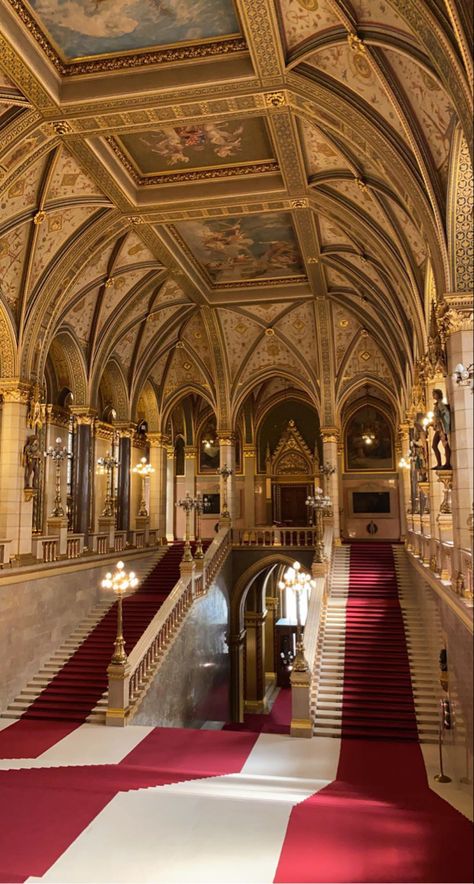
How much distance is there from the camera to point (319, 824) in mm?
6336

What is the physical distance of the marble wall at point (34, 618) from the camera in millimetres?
12703

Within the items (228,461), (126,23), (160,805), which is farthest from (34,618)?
(126,23)

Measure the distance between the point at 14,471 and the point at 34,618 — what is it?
3264 millimetres

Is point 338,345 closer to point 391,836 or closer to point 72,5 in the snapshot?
point 72,5

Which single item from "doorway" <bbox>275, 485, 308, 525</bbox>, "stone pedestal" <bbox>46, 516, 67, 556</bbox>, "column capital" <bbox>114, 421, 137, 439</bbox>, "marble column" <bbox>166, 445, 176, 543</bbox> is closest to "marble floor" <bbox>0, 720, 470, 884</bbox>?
"stone pedestal" <bbox>46, 516, 67, 556</bbox>

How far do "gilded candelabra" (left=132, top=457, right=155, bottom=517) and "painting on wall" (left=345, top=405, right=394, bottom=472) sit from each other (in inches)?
304

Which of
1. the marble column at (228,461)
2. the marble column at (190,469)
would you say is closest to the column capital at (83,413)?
the marble column at (228,461)

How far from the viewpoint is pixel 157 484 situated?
75.6ft

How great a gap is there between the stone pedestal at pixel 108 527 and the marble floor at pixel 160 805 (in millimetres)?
8917

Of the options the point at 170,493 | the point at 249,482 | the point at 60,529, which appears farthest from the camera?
the point at 170,493

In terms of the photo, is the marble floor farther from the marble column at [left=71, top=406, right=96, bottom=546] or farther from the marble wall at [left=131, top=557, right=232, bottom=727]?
the marble column at [left=71, top=406, right=96, bottom=546]

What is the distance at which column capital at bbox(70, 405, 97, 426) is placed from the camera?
712 inches

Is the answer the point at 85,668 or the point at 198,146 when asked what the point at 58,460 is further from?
the point at 198,146

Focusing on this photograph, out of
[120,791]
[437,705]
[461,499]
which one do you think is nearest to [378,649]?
[437,705]
